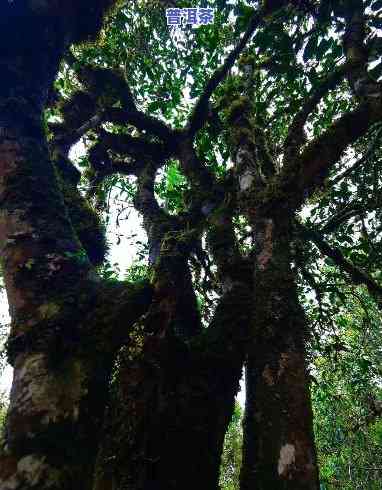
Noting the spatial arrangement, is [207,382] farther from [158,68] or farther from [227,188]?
[158,68]

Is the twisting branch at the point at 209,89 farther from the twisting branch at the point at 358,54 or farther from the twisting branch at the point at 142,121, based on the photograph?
the twisting branch at the point at 358,54

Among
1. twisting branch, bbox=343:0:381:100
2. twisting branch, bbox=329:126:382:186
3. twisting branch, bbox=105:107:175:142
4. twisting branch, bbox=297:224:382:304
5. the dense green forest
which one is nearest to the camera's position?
the dense green forest

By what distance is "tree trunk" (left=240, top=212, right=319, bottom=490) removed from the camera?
211 centimetres

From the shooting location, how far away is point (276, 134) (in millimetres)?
6965

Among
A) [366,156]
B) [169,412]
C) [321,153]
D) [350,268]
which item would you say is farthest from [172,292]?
[366,156]

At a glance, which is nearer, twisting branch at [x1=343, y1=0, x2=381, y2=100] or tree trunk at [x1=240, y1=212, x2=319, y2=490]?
tree trunk at [x1=240, y1=212, x2=319, y2=490]

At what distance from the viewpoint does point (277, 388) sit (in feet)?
7.96

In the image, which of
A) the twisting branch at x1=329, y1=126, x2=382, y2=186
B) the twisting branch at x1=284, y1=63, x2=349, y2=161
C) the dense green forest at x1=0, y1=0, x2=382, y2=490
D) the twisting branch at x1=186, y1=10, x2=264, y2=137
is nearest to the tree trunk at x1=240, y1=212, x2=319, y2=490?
the dense green forest at x1=0, y1=0, x2=382, y2=490

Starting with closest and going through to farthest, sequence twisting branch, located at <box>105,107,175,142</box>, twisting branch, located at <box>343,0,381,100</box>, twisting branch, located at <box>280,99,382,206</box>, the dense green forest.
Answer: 1. the dense green forest
2. twisting branch, located at <box>280,99,382,206</box>
3. twisting branch, located at <box>343,0,381,100</box>
4. twisting branch, located at <box>105,107,175,142</box>

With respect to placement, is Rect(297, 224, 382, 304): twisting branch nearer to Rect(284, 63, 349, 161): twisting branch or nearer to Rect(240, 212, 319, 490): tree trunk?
Rect(284, 63, 349, 161): twisting branch

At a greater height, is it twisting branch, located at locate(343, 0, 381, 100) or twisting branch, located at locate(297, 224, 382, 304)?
twisting branch, located at locate(343, 0, 381, 100)

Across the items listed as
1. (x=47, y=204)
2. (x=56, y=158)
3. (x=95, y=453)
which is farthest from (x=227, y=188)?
(x=95, y=453)

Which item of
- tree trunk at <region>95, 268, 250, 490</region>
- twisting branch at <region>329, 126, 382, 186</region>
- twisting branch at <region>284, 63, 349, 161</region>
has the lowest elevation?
tree trunk at <region>95, 268, 250, 490</region>

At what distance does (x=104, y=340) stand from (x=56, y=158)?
357cm
